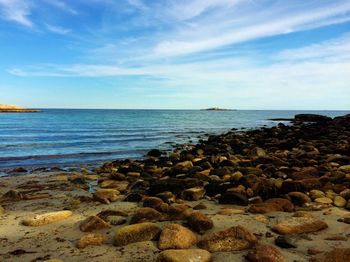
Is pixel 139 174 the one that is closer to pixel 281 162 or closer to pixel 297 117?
pixel 281 162

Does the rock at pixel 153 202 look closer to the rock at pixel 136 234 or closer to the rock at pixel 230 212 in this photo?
the rock at pixel 230 212

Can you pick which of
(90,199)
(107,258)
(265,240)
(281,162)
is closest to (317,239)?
(265,240)

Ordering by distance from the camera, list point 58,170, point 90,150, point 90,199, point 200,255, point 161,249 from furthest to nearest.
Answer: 1. point 90,150
2. point 58,170
3. point 90,199
4. point 161,249
5. point 200,255

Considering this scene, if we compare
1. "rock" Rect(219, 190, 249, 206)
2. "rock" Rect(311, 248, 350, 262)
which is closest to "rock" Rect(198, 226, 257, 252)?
"rock" Rect(311, 248, 350, 262)

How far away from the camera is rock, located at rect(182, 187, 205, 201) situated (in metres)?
7.20

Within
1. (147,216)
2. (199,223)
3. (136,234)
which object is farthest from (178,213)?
(136,234)

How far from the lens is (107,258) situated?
416cm

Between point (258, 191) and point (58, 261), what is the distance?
171 inches

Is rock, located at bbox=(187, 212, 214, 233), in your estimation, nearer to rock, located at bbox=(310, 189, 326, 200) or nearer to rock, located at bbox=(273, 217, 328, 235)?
rock, located at bbox=(273, 217, 328, 235)

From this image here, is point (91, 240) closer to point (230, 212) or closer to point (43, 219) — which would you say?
point (43, 219)

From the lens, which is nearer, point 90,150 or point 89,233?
point 89,233

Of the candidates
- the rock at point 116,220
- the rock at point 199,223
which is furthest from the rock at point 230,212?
the rock at point 116,220

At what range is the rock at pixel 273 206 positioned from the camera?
5840 mm

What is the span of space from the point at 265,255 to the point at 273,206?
7.31 ft
